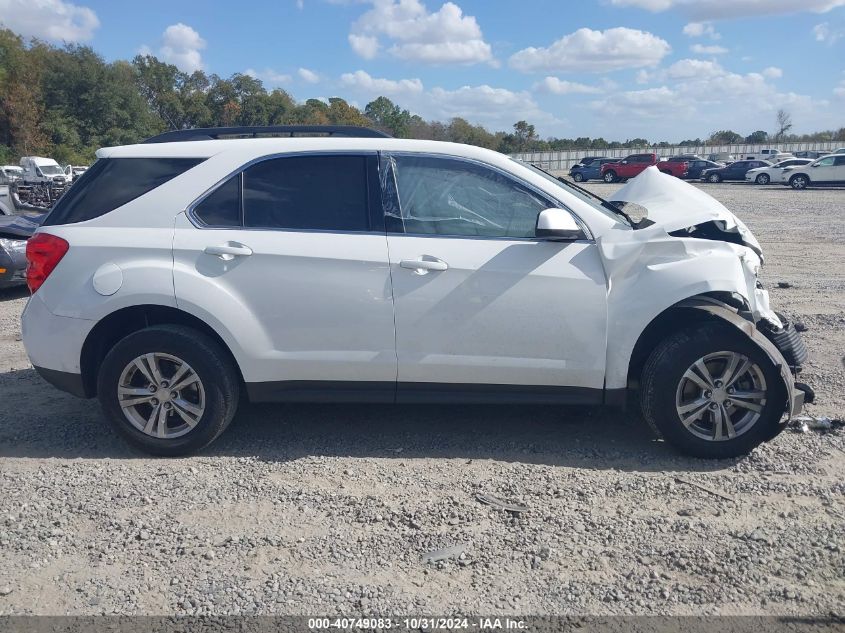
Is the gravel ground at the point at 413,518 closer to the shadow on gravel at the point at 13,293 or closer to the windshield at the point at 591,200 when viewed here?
the windshield at the point at 591,200

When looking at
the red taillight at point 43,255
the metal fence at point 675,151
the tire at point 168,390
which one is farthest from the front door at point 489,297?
the metal fence at point 675,151

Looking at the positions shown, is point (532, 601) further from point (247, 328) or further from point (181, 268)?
point (181, 268)

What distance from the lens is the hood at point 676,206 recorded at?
4.61m

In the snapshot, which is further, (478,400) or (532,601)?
(478,400)

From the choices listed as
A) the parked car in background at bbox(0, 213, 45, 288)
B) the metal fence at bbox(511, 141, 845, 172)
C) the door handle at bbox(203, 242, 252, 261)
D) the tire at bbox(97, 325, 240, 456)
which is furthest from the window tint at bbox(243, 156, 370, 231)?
the metal fence at bbox(511, 141, 845, 172)

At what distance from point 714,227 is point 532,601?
3.09m

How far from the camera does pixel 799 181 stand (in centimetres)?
3550

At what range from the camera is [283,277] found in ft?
14.3

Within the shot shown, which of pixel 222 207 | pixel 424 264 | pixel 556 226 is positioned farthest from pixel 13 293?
pixel 556 226

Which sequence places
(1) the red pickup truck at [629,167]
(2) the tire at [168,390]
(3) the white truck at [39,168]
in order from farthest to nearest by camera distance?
(1) the red pickup truck at [629,167] < (3) the white truck at [39,168] < (2) the tire at [168,390]

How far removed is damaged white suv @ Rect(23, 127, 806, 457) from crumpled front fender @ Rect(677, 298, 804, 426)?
0.04 feet

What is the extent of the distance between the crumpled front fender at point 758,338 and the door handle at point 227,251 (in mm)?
2588

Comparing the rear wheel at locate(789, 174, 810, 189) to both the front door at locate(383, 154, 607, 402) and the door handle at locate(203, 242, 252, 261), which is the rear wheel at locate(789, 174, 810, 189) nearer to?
the front door at locate(383, 154, 607, 402)

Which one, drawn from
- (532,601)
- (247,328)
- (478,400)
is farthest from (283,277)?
(532,601)
